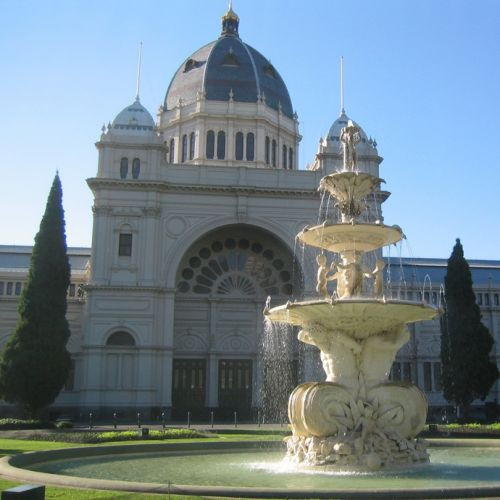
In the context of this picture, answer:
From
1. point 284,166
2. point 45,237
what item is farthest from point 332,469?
point 284,166

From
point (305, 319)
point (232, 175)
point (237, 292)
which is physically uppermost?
point (232, 175)

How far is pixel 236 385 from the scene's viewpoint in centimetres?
4638

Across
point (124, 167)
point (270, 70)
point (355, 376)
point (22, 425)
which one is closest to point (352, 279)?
point (355, 376)

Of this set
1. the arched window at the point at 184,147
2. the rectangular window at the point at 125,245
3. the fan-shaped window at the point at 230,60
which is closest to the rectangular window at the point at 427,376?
the rectangular window at the point at 125,245

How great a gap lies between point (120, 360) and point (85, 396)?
10.1 ft

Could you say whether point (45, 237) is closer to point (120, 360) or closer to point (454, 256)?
point (120, 360)

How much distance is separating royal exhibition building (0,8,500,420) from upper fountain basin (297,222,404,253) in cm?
2479

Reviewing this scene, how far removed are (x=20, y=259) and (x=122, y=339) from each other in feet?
55.8

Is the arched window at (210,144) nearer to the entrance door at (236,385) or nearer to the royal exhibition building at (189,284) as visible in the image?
the royal exhibition building at (189,284)

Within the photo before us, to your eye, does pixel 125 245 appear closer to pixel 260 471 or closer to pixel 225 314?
pixel 225 314

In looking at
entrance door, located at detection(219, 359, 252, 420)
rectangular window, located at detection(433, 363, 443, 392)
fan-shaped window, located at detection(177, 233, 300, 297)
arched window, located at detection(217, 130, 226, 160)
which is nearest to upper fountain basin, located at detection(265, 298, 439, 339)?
entrance door, located at detection(219, 359, 252, 420)

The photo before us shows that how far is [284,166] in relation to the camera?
2238 inches

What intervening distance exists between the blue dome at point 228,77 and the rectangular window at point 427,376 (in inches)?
941

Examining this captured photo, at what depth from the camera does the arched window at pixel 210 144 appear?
54469 mm
